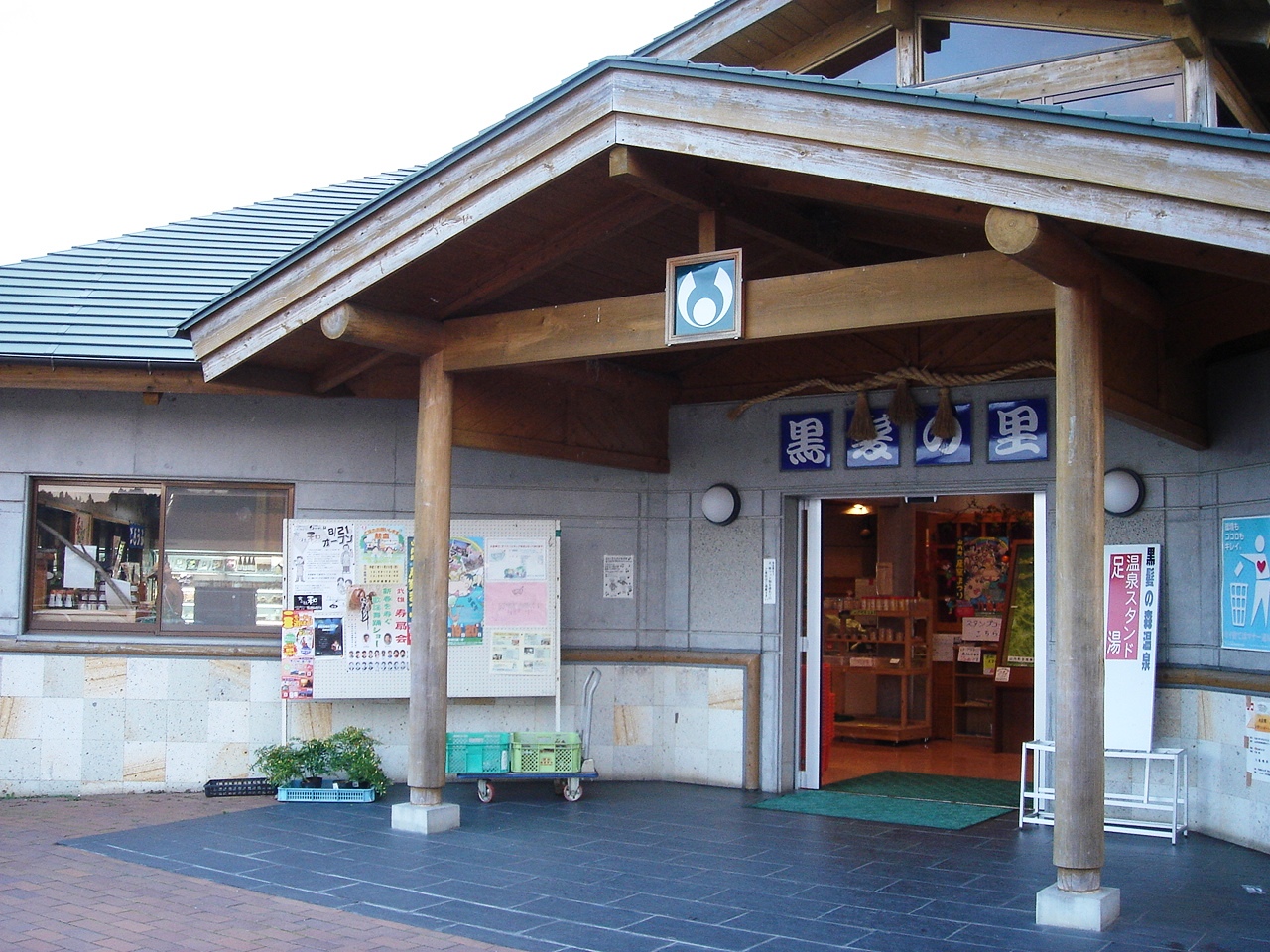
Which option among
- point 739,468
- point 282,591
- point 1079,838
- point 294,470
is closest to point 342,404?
point 294,470

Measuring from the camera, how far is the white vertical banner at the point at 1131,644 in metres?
7.79

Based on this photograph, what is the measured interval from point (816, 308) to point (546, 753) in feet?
13.1

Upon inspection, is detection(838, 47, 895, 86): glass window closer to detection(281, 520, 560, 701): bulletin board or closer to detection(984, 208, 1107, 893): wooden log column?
detection(984, 208, 1107, 893): wooden log column

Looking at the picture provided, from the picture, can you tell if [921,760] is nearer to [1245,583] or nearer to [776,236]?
[1245,583]

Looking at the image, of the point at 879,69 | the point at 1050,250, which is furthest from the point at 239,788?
the point at 879,69

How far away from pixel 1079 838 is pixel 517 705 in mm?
4847

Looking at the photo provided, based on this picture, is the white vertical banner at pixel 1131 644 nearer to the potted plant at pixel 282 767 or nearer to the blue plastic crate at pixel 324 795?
the blue plastic crate at pixel 324 795

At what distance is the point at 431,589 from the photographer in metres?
7.86

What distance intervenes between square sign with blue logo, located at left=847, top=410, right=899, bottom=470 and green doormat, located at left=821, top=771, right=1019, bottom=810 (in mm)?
2499

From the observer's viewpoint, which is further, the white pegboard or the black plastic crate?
the white pegboard

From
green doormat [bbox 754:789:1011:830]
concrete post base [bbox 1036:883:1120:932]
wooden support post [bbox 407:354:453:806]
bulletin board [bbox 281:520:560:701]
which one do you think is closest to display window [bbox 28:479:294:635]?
bulletin board [bbox 281:520:560:701]

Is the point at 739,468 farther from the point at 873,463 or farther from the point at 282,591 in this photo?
the point at 282,591

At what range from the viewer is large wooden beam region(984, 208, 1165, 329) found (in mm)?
5277

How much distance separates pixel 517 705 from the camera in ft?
30.9
